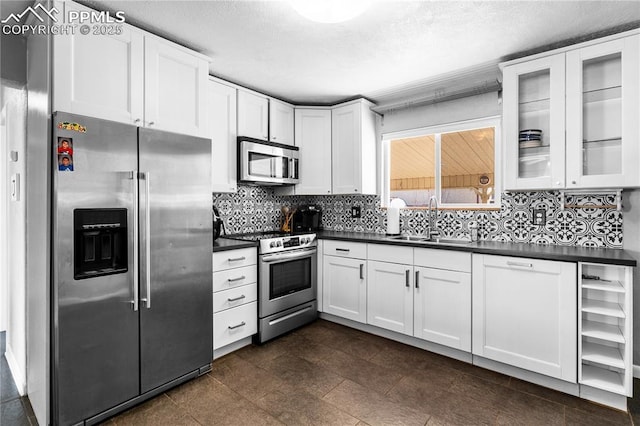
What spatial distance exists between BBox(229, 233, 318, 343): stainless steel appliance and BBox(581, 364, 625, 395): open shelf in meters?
2.30

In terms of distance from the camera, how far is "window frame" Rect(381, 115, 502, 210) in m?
3.09

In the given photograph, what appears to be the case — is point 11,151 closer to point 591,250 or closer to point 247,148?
point 247,148

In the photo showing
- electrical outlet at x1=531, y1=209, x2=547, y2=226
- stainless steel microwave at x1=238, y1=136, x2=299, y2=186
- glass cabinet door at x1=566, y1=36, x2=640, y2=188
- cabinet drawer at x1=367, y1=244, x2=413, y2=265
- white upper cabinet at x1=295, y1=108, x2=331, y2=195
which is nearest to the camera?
glass cabinet door at x1=566, y1=36, x2=640, y2=188

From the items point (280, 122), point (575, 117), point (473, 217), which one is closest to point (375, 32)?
point (575, 117)

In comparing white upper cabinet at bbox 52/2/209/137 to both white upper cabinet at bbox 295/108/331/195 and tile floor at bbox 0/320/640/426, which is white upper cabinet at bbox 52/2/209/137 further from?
tile floor at bbox 0/320/640/426

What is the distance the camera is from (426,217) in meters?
3.45

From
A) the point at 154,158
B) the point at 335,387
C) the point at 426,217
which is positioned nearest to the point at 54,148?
the point at 154,158

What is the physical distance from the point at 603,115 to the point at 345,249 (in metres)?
2.31

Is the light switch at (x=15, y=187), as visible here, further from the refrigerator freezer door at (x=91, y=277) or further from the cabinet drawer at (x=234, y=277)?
the cabinet drawer at (x=234, y=277)

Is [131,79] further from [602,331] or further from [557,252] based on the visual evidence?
[602,331]

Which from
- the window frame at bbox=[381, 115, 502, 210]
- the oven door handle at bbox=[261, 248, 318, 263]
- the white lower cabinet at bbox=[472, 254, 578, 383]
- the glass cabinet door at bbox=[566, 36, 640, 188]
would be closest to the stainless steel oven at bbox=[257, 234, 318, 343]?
the oven door handle at bbox=[261, 248, 318, 263]

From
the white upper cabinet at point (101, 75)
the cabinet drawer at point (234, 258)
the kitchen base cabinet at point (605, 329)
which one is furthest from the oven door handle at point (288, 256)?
the kitchen base cabinet at point (605, 329)

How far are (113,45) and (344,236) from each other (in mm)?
2466

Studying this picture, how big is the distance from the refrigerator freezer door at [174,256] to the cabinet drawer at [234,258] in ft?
0.67
